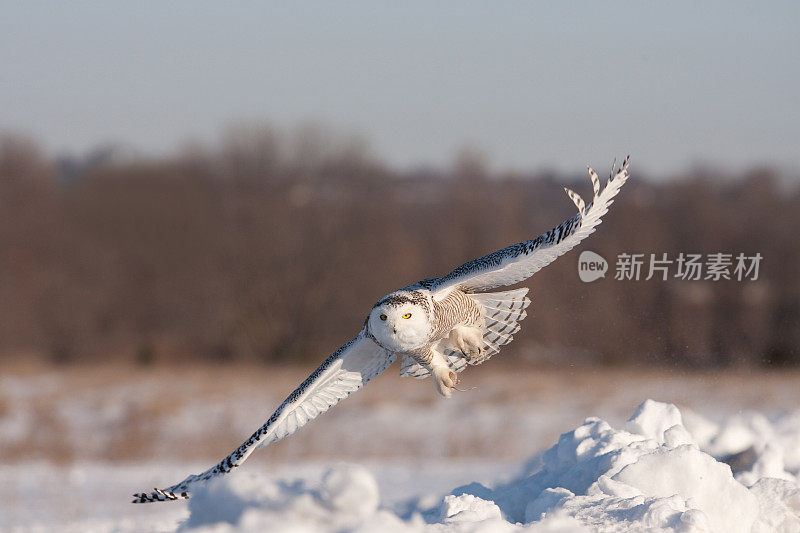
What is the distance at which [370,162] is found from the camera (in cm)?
2398

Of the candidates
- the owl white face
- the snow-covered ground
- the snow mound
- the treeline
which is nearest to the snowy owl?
the owl white face

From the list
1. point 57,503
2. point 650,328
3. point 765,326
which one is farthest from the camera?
point 765,326

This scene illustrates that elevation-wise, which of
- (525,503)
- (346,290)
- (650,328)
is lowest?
(525,503)

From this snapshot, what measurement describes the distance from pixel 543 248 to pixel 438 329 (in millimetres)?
821

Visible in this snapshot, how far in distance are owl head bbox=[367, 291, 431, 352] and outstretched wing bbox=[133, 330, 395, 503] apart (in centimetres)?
30

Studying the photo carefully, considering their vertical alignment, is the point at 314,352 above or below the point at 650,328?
above

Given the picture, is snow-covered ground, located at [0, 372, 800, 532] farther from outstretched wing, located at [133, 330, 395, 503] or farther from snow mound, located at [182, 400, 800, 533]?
outstretched wing, located at [133, 330, 395, 503]

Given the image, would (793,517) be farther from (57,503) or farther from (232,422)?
(232,422)

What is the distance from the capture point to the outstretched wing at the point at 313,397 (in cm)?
520

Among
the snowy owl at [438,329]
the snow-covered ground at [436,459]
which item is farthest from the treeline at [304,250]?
the snowy owl at [438,329]

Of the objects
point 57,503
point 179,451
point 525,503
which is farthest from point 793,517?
point 179,451

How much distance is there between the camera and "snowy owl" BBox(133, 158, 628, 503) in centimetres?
522

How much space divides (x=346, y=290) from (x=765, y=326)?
10308 millimetres

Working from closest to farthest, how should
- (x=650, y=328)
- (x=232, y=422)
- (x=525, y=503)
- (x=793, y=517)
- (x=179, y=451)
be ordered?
1. (x=793, y=517)
2. (x=525, y=503)
3. (x=179, y=451)
4. (x=232, y=422)
5. (x=650, y=328)
